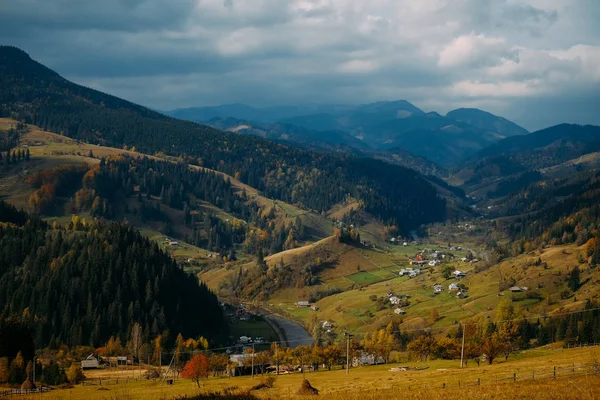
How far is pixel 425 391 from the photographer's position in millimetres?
60188

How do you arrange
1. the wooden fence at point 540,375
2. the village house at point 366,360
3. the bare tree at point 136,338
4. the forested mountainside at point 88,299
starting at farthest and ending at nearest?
1. the forested mountainside at point 88,299
2. the bare tree at point 136,338
3. the village house at point 366,360
4. the wooden fence at point 540,375

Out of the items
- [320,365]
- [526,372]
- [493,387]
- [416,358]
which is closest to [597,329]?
[416,358]

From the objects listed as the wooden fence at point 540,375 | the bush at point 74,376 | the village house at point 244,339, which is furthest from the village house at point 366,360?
the wooden fence at point 540,375

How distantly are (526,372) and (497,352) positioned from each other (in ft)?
110

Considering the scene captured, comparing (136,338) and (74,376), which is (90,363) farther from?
(136,338)

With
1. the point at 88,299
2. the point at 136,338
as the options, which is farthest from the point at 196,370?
the point at 88,299

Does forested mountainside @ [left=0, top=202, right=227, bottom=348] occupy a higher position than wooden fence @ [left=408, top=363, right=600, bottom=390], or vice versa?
wooden fence @ [left=408, top=363, right=600, bottom=390]

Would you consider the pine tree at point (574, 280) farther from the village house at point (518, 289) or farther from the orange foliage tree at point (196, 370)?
the orange foliage tree at point (196, 370)

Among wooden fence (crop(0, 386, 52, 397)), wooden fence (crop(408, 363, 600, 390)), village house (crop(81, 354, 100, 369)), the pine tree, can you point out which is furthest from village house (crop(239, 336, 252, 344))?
wooden fence (crop(408, 363, 600, 390))

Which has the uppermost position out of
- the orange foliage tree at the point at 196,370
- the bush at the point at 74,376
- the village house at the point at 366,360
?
the orange foliage tree at the point at 196,370

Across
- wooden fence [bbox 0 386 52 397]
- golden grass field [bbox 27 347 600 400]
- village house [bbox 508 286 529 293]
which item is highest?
golden grass field [bbox 27 347 600 400]

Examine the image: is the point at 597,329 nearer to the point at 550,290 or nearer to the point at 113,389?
the point at 550,290

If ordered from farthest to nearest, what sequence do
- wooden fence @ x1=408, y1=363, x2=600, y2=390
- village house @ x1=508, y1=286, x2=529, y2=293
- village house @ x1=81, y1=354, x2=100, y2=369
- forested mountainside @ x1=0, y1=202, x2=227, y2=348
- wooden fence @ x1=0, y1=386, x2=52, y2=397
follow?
1. village house @ x1=508, y1=286, x2=529, y2=293
2. forested mountainside @ x1=0, y1=202, x2=227, y2=348
3. village house @ x1=81, y1=354, x2=100, y2=369
4. wooden fence @ x1=0, y1=386, x2=52, y2=397
5. wooden fence @ x1=408, y1=363, x2=600, y2=390

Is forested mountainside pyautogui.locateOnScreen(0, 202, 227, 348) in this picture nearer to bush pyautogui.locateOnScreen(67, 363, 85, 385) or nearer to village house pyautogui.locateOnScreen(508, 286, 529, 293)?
bush pyautogui.locateOnScreen(67, 363, 85, 385)
